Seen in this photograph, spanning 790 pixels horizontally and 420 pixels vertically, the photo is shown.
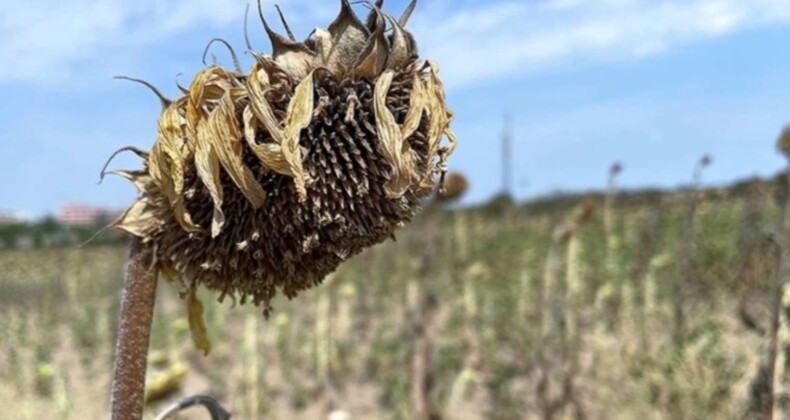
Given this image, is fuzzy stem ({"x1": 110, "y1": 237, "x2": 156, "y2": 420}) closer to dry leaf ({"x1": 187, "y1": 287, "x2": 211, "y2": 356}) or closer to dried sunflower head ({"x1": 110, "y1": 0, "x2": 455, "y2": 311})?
dried sunflower head ({"x1": 110, "y1": 0, "x2": 455, "y2": 311})

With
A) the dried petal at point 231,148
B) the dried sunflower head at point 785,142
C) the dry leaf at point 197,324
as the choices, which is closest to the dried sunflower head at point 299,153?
the dried petal at point 231,148

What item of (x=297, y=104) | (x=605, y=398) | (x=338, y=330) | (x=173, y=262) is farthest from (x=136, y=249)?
(x=338, y=330)

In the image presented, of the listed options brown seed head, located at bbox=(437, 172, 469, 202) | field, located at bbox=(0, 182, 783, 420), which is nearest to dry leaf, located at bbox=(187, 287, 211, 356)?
field, located at bbox=(0, 182, 783, 420)

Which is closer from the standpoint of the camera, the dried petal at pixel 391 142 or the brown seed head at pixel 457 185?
the dried petal at pixel 391 142

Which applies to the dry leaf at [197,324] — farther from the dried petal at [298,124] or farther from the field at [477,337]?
the field at [477,337]

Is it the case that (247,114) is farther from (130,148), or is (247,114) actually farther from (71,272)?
(71,272)
